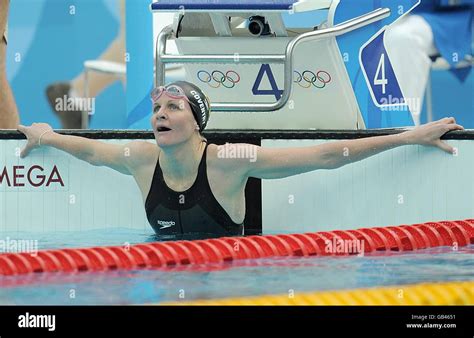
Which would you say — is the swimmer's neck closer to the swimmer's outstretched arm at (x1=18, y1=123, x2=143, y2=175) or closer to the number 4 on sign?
the swimmer's outstretched arm at (x1=18, y1=123, x2=143, y2=175)

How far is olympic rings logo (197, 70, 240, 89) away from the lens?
5930 mm

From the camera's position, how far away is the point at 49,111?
32.5ft

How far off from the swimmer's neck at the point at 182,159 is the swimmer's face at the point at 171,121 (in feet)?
0.17

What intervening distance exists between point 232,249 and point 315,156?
0.68 m

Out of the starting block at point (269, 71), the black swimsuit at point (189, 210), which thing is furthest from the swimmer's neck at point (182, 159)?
the starting block at point (269, 71)

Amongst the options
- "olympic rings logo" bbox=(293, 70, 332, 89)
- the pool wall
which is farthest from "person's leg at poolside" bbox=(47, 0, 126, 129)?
the pool wall

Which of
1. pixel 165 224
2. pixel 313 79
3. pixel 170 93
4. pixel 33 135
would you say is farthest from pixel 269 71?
pixel 33 135

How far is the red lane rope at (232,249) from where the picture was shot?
420 centimetres

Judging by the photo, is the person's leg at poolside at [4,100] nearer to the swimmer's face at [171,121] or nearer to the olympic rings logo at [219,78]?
the olympic rings logo at [219,78]

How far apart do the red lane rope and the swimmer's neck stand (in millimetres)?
395

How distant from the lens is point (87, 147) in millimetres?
5066
